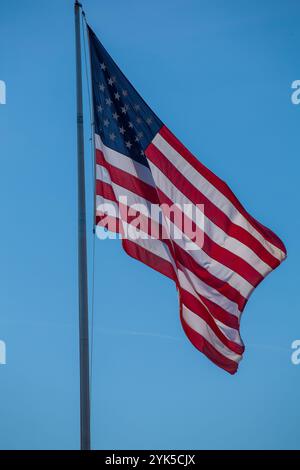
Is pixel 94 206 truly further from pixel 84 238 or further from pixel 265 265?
pixel 265 265

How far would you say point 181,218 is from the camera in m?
18.6

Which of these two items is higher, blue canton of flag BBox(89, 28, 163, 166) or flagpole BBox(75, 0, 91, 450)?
blue canton of flag BBox(89, 28, 163, 166)

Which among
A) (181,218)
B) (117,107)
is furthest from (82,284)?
(117,107)

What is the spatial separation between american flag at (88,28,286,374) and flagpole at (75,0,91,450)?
0.53 meters

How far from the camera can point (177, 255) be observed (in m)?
18.2

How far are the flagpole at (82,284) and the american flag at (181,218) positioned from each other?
0.53 m

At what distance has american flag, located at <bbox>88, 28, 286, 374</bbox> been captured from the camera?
1802 centimetres

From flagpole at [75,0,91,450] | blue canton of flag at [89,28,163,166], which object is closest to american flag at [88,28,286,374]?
blue canton of flag at [89,28,163,166]

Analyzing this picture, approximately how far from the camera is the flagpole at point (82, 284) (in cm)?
1529

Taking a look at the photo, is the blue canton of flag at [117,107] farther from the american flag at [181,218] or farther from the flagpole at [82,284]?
the flagpole at [82,284]

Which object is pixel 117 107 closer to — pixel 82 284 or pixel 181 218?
pixel 181 218

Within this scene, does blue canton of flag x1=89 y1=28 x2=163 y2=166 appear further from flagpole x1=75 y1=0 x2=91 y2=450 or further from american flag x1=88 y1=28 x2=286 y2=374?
flagpole x1=75 y1=0 x2=91 y2=450

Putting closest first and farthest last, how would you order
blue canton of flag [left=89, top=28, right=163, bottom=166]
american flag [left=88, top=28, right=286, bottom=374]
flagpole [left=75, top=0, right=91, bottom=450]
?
flagpole [left=75, top=0, right=91, bottom=450] < american flag [left=88, top=28, right=286, bottom=374] < blue canton of flag [left=89, top=28, right=163, bottom=166]

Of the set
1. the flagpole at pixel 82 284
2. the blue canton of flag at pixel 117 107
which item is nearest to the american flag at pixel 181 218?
the blue canton of flag at pixel 117 107
